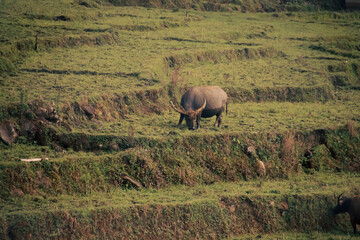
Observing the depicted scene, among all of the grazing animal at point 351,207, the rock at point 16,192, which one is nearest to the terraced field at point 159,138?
the rock at point 16,192

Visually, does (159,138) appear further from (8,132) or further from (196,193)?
(8,132)

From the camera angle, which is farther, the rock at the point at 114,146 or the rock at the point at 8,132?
the rock at the point at 114,146

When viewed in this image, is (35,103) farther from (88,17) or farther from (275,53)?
(275,53)

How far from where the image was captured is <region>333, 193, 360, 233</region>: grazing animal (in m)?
9.99

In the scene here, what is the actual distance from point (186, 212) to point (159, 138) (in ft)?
6.51

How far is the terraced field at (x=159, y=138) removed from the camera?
9.67 m

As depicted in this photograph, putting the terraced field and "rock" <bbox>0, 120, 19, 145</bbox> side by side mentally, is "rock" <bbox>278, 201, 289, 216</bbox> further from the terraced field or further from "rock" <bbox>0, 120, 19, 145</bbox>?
"rock" <bbox>0, 120, 19, 145</bbox>

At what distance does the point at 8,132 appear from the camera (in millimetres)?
10680

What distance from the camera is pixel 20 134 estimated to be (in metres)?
10.8

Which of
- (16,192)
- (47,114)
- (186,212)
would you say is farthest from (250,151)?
(16,192)

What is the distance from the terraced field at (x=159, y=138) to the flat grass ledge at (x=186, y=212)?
2 cm

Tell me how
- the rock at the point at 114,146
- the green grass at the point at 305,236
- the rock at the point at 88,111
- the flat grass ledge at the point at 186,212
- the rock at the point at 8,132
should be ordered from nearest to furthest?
the flat grass ledge at the point at 186,212, the green grass at the point at 305,236, the rock at the point at 8,132, the rock at the point at 114,146, the rock at the point at 88,111

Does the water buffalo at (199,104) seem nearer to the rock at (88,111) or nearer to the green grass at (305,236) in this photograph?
the rock at (88,111)

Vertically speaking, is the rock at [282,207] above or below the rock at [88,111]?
below
